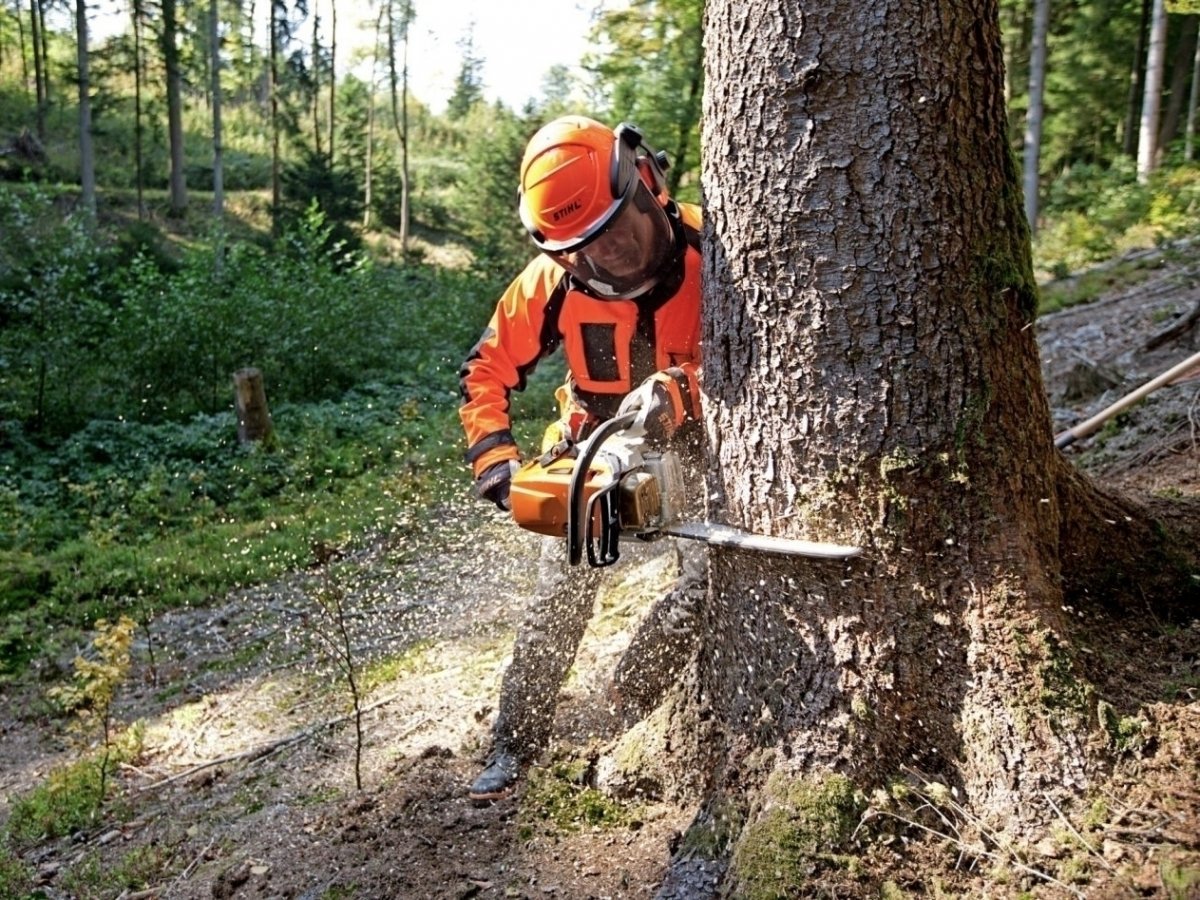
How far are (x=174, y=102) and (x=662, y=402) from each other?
24.3m

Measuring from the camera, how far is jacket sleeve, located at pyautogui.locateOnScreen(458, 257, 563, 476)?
3.14 meters

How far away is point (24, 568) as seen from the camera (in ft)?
21.6

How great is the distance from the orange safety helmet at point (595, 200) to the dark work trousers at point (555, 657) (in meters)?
0.67

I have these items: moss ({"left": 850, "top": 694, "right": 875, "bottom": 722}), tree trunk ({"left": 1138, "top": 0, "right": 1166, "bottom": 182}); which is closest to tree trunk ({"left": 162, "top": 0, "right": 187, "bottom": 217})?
tree trunk ({"left": 1138, "top": 0, "right": 1166, "bottom": 182})

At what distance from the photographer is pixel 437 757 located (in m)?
3.26

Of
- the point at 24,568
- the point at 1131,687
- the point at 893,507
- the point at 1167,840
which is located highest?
the point at 893,507

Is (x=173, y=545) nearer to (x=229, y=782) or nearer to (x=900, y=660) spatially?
(x=229, y=782)

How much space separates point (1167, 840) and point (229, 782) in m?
3.19

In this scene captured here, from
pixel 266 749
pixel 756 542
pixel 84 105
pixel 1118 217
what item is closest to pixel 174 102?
pixel 84 105

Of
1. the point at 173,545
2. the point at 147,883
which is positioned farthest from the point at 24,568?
the point at 147,883

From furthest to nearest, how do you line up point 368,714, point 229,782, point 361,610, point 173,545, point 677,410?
point 173,545 → point 361,610 → point 368,714 → point 229,782 → point 677,410

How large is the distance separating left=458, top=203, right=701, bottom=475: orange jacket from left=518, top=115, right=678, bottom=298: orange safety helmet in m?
0.15

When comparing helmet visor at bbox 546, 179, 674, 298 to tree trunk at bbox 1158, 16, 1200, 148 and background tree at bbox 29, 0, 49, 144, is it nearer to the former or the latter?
tree trunk at bbox 1158, 16, 1200, 148

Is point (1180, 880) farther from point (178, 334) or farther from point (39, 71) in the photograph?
point (39, 71)
